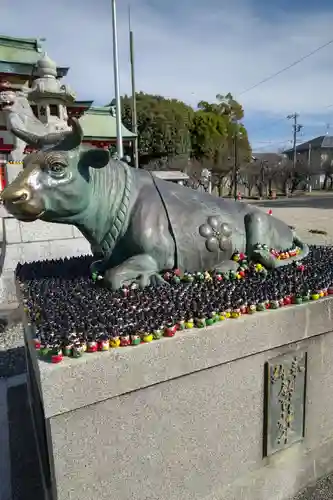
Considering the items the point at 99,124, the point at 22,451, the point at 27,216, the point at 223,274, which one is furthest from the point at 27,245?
the point at 99,124

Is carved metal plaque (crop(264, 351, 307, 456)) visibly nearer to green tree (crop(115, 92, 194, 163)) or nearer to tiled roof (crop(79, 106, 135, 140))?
tiled roof (crop(79, 106, 135, 140))

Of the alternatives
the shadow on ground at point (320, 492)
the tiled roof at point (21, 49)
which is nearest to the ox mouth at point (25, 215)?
the shadow on ground at point (320, 492)

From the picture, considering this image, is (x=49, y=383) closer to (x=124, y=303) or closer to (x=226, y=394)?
(x=124, y=303)

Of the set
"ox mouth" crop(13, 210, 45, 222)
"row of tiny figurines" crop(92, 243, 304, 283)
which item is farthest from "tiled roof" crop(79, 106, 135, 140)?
"ox mouth" crop(13, 210, 45, 222)

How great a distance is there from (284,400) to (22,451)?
192cm

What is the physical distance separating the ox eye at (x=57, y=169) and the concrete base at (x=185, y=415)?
1024 millimetres

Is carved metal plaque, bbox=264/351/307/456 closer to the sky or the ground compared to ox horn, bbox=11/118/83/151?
closer to the ground

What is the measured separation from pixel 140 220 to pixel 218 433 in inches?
54.7

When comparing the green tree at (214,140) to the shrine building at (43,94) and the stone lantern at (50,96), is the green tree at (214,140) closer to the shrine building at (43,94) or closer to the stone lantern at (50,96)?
the shrine building at (43,94)

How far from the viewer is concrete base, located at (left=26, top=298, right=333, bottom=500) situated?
173cm

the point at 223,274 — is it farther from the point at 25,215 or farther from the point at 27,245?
the point at 27,245

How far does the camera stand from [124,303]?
2236 millimetres

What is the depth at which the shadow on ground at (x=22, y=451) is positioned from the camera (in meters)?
2.44

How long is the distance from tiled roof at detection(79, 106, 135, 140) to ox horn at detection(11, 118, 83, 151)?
430 inches
